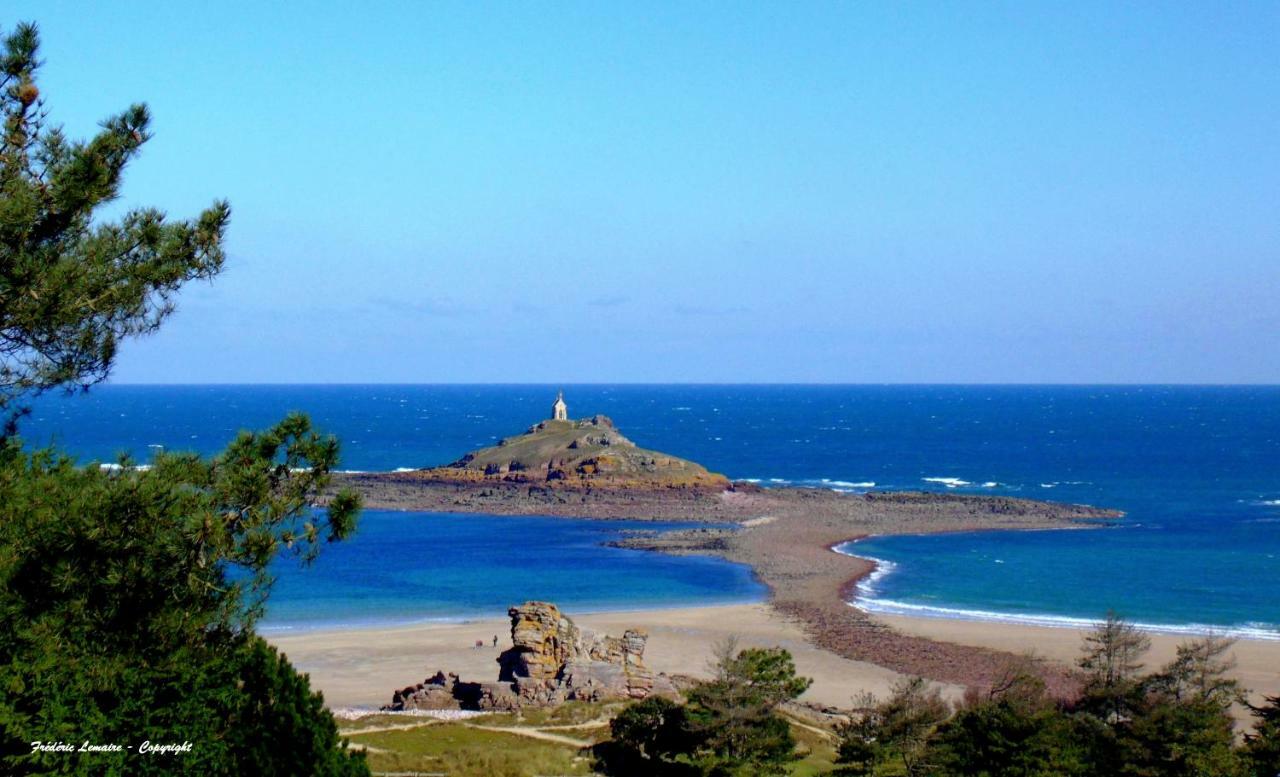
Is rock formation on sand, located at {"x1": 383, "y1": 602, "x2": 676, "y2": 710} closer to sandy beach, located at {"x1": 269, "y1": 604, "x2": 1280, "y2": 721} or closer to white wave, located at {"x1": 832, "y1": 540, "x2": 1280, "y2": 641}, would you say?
sandy beach, located at {"x1": 269, "y1": 604, "x2": 1280, "y2": 721}

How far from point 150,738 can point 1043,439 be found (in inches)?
6771

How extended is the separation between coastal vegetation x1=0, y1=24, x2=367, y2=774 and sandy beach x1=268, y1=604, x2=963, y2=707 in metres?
24.2

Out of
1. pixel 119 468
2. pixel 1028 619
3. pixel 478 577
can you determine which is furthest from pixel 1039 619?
pixel 119 468

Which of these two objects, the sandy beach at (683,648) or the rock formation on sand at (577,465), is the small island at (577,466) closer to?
the rock formation on sand at (577,465)

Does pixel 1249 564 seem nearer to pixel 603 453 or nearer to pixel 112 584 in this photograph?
pixel 603 453

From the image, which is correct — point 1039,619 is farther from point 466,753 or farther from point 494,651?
point 466,753

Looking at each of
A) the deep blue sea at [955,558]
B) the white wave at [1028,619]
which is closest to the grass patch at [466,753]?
the deep blue sea at [955,558]

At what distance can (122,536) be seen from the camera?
12102 millimetres

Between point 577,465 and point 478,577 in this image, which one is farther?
point 577,465

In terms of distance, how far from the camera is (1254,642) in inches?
1854

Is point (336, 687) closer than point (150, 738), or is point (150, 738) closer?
point (150, 738)

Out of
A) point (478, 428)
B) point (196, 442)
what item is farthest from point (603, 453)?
point (478, 428)

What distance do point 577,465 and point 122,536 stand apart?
3723 inches

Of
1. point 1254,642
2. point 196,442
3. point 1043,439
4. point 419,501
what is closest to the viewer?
point 1254,642
